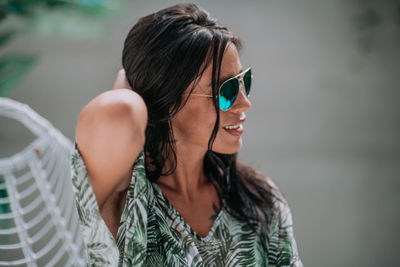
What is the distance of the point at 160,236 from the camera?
3.56ft

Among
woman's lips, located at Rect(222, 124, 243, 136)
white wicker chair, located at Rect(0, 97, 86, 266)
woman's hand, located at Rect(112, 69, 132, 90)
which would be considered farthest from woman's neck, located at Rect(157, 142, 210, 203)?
white wicker chair, located at Rect(0, 97, 86, 266)

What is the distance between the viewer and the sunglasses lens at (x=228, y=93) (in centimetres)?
108

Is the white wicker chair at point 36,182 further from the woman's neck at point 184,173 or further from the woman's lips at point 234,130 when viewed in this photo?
the woman's lips at point 234,130

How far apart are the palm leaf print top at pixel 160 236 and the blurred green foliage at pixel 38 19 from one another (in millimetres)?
807

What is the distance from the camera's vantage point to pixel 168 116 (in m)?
1.10

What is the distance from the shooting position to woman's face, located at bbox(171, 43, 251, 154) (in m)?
1.09

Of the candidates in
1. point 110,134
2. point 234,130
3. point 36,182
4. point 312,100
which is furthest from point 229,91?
point 312,100

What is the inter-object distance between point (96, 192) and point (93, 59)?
65.0 inches

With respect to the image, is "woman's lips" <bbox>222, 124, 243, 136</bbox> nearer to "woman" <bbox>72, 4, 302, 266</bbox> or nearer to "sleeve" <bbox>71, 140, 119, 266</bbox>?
"woman" <bbox>72, 4, 302, 266</bbox>

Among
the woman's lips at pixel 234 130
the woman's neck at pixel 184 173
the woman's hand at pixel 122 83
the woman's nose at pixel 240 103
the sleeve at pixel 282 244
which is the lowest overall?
the sleeve at pixel 282 244

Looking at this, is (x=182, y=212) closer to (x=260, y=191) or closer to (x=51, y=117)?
(x=260, y=191)

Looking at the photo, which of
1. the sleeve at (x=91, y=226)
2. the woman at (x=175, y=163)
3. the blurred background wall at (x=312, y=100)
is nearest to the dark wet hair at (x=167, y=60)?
the woman at (x=175, y=163)

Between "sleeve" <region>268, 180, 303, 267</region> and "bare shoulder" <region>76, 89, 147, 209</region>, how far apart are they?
626mm

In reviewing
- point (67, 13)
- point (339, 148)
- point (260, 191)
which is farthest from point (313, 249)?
point (67, 13)
